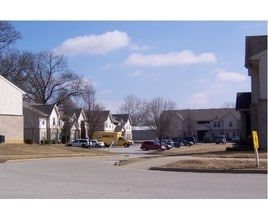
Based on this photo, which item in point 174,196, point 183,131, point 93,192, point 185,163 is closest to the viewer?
point 174,196

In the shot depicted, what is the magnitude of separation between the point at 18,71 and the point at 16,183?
233ft

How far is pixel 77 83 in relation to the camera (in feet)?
321

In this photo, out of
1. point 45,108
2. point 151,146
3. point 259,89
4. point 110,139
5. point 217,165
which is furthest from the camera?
point 45,108

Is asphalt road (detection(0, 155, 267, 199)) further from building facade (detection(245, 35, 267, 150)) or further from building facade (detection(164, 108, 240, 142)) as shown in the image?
building facade (detection(164, 108, 240, 142))

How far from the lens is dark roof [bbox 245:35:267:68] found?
4441 cm

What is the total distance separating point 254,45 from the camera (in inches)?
1789

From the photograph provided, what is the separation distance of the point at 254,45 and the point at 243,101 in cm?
511

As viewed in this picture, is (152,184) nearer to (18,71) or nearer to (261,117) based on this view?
(261,117)

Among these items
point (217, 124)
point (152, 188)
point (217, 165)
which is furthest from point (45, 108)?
point (152, 188)

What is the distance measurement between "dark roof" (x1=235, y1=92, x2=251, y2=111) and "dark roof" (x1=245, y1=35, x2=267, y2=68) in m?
2.73

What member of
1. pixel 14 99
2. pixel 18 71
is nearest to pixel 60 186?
pixel 14 99

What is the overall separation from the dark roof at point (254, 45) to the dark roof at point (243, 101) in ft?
8.96

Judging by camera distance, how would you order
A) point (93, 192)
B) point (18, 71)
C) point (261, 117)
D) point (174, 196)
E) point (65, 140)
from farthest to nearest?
1. point (65, 140)
2. point (18, 71)
3. point (261, 117)
4. point (93, 192)
5. point (174, 196)

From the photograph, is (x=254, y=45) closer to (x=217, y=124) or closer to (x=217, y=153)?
(x=217, y=153)
